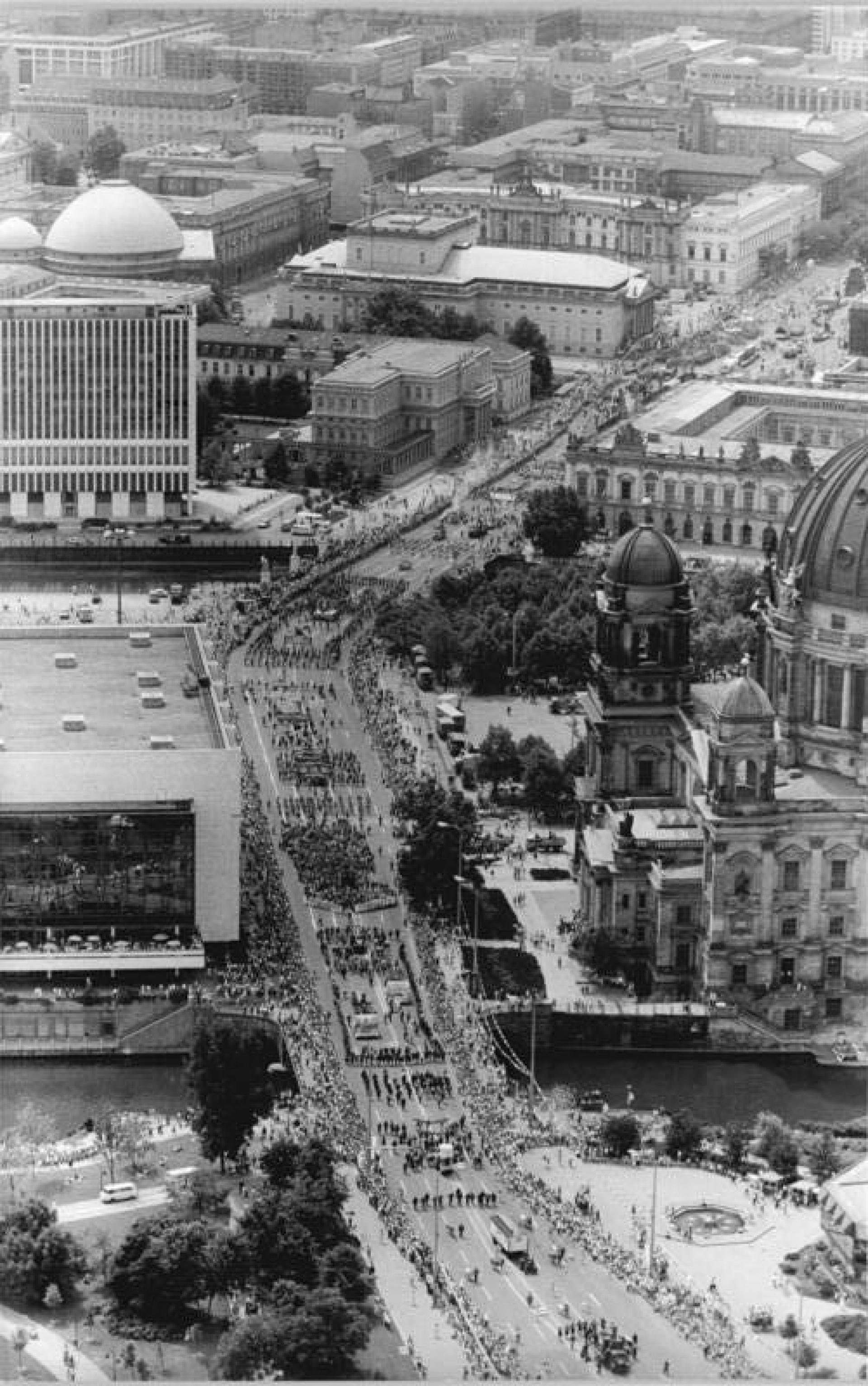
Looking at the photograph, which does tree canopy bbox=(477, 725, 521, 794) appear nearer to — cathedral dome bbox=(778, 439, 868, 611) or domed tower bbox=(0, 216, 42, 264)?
cathedral dome bbox=(778, 439, 868, 611)

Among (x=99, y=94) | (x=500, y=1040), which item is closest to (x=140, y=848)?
(x=500, y=1040)

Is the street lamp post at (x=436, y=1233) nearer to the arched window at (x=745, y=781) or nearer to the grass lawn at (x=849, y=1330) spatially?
the grass lawn at (x=849, y=1330)

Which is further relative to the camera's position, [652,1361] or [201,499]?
[201,499]

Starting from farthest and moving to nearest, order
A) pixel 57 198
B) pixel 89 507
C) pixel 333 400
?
pixel 57 198
pixel 333 400
pixel 89 507

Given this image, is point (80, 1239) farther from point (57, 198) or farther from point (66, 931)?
point (57, 198)

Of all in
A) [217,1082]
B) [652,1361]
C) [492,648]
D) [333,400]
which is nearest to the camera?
[652,1361]

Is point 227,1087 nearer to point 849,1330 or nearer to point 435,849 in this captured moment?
point 849,1330

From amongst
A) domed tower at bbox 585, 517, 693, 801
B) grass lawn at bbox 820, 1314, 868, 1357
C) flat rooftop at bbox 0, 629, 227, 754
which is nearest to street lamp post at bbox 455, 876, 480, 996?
domed tower at bbox 585, 517, 693, 801
